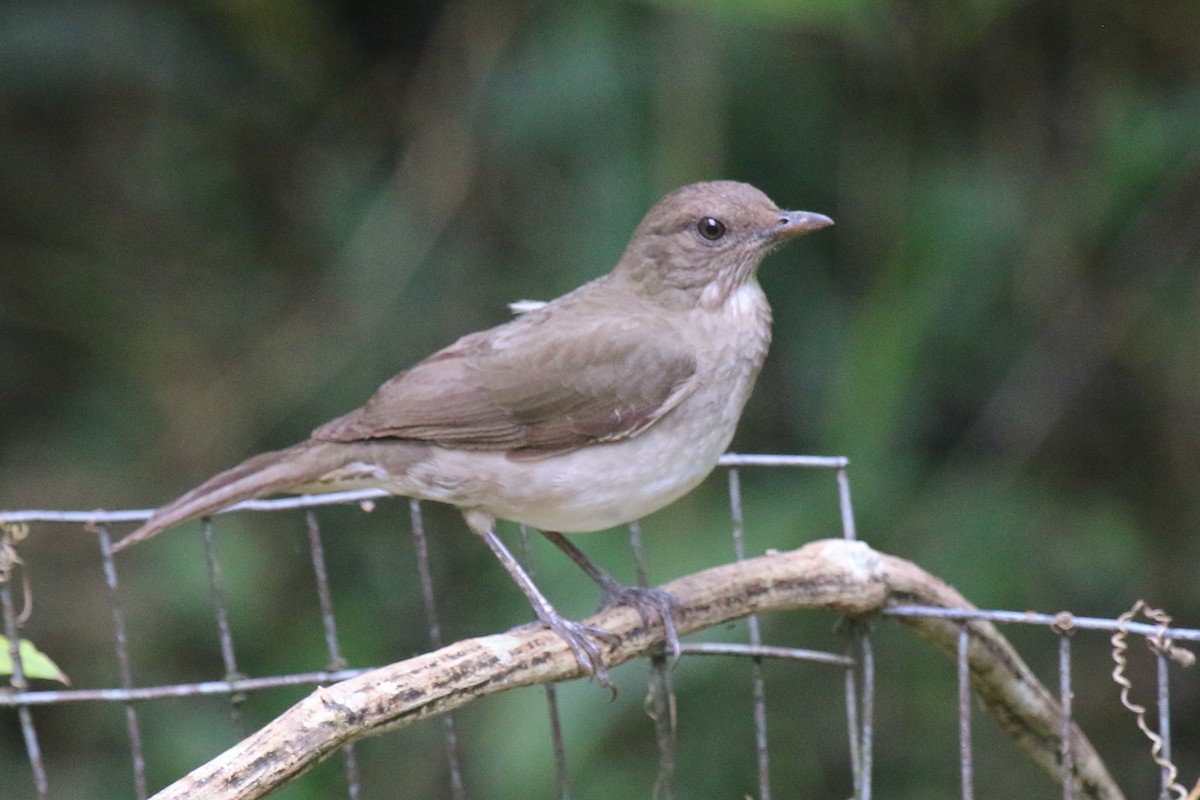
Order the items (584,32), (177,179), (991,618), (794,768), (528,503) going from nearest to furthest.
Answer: (991,618) < (528,503) < (794,768) < (584,32) < (177,179)

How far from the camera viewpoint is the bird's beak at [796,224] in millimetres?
3207

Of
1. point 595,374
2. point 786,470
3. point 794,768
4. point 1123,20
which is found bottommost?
point 794,768

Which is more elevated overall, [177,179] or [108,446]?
[177,179]

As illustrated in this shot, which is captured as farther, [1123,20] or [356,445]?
[1123,20]

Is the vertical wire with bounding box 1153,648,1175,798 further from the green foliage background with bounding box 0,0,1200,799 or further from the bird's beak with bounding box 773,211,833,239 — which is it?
the green foliage background with bounding box 0,0,1200,799

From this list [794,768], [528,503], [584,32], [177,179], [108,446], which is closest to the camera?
[528,503]

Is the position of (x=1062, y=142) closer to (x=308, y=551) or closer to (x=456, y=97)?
(x=456, y=97)

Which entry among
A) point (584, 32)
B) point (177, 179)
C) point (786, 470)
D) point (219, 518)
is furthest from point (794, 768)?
point (177, 179)

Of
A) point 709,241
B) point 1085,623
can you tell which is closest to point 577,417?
point 709,241

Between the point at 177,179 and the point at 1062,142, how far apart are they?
3048 millimetres

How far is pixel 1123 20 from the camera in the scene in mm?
4578

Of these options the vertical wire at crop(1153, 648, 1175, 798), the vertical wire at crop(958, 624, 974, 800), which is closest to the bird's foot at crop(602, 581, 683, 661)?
the vertical wire at crop(958, 624, 974, 800)

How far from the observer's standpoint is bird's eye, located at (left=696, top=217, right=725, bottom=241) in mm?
3346

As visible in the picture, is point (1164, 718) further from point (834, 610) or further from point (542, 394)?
point (542, 394)
